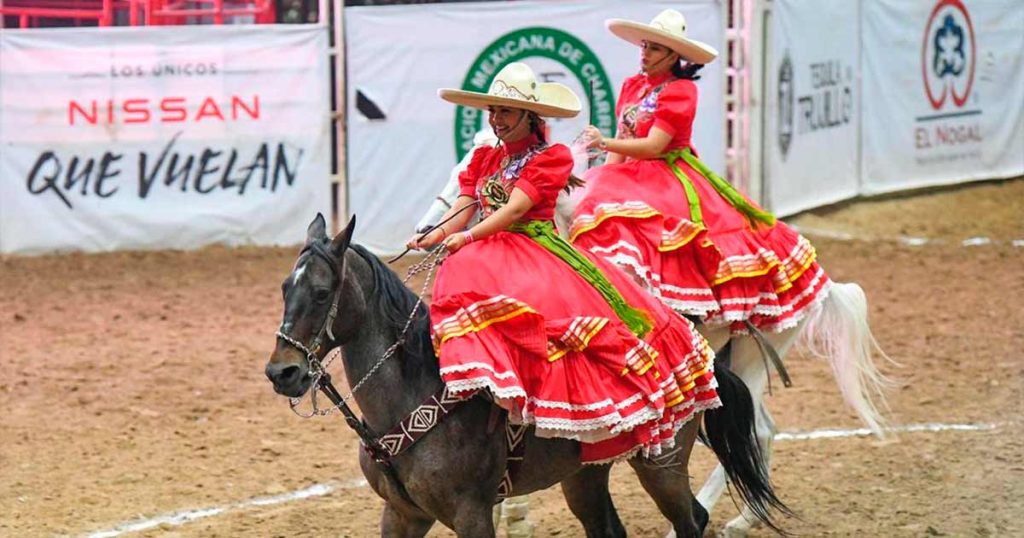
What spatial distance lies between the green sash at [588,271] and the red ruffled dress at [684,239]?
918mm

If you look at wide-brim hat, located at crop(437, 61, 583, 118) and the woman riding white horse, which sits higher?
wide-brim hat, located at crop(437, 61, 583, 118)

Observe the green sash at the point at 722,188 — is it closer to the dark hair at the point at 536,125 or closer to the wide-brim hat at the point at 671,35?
the wide-brim hat at the point at 671,35

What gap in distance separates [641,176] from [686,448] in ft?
4.88

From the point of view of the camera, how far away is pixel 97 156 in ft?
44.1

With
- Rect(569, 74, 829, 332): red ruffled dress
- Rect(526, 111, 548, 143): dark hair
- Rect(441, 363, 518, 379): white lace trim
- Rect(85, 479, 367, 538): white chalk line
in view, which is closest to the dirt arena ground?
Rect(85, 479, 367, 538): white chalk line

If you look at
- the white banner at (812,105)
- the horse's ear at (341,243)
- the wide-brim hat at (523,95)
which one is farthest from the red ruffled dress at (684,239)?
the white banner at (812,105)

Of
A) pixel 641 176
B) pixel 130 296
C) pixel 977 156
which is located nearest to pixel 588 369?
pixel 641 176

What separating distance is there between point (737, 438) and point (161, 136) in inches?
337

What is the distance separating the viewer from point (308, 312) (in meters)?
5.05

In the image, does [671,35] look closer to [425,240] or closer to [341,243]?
[425,240]

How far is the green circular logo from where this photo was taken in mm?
13781

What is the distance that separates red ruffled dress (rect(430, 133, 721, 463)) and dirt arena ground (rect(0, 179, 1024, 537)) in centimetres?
171

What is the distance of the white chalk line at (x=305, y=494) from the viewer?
7070mm

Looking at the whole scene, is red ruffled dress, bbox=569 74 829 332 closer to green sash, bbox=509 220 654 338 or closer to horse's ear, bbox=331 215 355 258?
green sash, bbox=509 220 654 338
